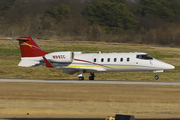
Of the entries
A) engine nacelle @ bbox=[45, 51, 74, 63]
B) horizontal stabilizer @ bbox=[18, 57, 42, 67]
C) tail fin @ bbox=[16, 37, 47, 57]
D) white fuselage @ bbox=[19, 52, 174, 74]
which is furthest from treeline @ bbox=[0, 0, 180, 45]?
engine nacelle @ bbox=[45, 51, 74, 63]

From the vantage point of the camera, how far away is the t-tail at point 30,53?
35500mm

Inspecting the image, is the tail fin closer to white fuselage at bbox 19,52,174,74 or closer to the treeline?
white fuselage at bbox 19,52,174,74

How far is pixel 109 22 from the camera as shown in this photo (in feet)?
286

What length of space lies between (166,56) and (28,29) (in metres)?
38.0

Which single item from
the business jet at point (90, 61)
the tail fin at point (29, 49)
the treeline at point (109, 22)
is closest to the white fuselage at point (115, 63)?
the business jet at point (90, 61)

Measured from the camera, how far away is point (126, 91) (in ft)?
88.8

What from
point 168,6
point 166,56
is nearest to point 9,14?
point 168,6

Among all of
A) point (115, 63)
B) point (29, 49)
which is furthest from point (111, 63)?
point (29, 49)

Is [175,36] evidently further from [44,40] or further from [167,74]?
[167,74]

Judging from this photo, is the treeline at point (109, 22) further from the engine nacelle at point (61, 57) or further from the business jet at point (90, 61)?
the engine nacelle at point (61, 57)

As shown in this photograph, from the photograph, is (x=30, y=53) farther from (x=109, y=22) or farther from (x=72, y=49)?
(x=109, y=22)

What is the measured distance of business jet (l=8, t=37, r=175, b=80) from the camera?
32.6 metres

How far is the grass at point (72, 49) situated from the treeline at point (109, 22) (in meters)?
9.98

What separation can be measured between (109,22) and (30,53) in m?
53.5
